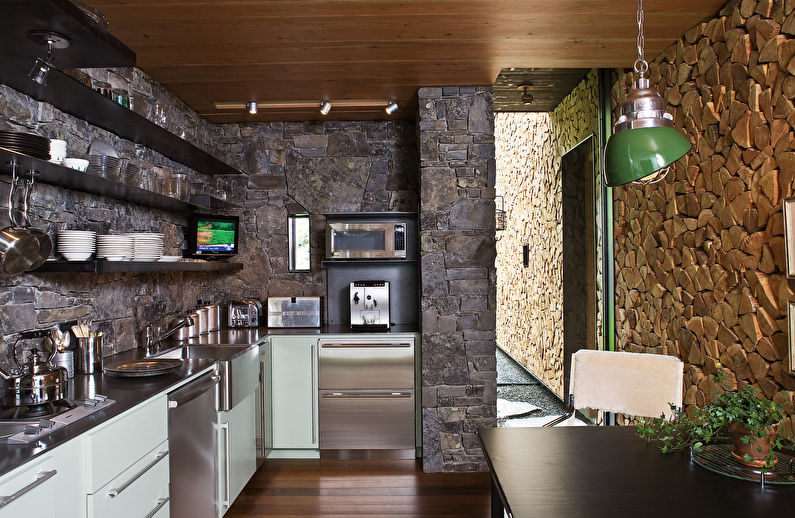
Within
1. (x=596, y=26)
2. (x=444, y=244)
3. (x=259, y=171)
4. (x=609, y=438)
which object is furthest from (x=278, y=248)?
(x=609, y=438)

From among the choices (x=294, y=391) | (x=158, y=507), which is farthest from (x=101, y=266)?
(x=294, y=391)

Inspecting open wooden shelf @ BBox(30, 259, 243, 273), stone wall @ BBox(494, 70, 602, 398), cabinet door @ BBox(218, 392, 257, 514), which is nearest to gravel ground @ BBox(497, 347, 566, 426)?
stone wall @ BBox(494, 70, 602, 398)

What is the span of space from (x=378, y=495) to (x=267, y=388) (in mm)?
1115

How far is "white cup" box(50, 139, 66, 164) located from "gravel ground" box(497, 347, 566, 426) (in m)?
3.66

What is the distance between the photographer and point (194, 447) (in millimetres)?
2656

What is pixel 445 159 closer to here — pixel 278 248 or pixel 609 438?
pixel 278 248

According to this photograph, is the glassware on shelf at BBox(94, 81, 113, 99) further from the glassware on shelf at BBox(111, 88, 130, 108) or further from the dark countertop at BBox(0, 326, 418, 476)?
the dark countertop at BBox(0, 326, 418, 476)

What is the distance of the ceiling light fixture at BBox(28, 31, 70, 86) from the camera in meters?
1.89

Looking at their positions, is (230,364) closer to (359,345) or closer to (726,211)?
(359,345)

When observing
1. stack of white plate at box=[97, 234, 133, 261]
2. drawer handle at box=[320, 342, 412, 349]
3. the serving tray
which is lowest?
drawer handle at box=[320, 342, 412, 349]

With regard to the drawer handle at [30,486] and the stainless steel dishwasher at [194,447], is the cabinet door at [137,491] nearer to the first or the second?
the stainless steel dishwasher at [194,447]

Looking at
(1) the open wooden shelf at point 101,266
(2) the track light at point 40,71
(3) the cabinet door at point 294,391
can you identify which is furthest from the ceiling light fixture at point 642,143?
(3) the cabinet door at point 294,391

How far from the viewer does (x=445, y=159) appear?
3859mm

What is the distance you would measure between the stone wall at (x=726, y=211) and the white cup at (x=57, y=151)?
9.65 ft
